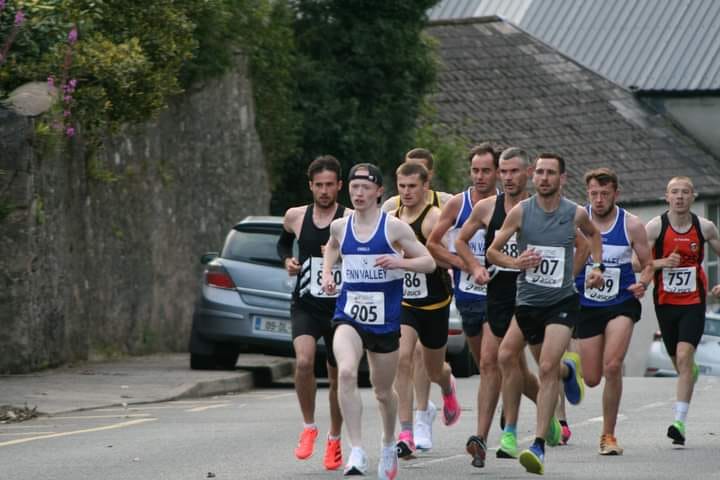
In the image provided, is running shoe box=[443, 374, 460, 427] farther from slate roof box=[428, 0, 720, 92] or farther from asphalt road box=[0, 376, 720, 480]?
slate roof box=[428, 0, 720, 92]

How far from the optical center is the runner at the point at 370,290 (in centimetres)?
1071

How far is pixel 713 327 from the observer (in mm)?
28625

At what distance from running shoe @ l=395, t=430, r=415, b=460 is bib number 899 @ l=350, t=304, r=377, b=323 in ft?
4.62

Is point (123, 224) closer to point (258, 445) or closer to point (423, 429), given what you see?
point (258, 445)

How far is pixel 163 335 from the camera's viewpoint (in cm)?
2392

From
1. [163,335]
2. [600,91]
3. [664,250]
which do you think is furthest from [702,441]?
[600,91]

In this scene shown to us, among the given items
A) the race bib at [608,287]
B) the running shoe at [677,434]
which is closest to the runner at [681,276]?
the running shoe at [677,434]

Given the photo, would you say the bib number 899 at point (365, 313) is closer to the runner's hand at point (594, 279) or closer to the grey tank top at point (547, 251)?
the grey tank top at point (547, 251)

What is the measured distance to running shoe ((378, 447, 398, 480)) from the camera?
10.5 m

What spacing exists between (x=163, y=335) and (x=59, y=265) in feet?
14.1

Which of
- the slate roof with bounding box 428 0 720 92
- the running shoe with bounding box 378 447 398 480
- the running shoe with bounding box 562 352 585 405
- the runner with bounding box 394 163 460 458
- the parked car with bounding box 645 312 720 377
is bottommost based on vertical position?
the parked car with bounding box 645 312 720 377

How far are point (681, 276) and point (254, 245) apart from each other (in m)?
7.05

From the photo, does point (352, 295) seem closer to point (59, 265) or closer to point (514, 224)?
point (514, 224)

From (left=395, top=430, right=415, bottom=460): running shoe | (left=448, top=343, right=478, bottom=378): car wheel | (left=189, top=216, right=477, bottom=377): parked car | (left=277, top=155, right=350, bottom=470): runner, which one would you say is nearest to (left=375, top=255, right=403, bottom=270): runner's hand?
(left=277, top=155, right=350, bottom=470): runner
